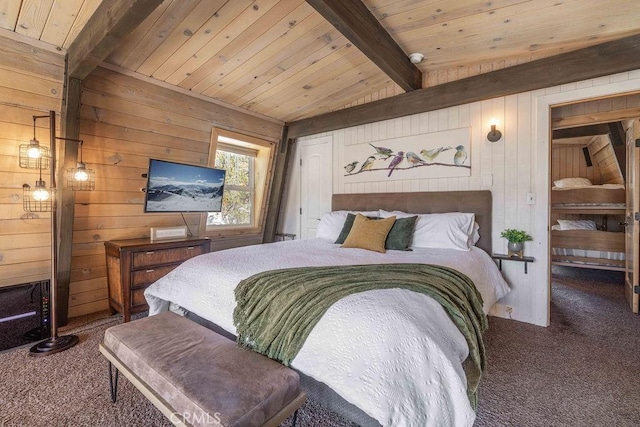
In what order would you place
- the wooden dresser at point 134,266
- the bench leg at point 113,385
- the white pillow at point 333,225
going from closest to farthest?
1. the bench leg at point 113,385
2. the wooden dresser at point 134,266
3. the white pillow at point 333,225

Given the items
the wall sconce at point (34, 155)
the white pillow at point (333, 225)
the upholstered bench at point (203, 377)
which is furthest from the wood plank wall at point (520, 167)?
the wall sconce at point (34, 155)

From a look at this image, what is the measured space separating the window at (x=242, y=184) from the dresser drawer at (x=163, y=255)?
77 centimetres

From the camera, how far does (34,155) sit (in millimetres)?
2195

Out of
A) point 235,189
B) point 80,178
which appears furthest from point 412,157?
point 80,178

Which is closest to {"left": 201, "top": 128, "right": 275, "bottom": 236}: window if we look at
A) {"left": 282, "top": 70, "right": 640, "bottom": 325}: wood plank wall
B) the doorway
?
{"left": 282, "top": 70, "right": 640, "bottom": 325}: wood plank wall

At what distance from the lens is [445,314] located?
1296 mm

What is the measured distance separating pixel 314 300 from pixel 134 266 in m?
2.13

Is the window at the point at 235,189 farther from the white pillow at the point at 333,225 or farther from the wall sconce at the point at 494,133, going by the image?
the wall sconce at the point at 494,133

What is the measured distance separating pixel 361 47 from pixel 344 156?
1.77 metres

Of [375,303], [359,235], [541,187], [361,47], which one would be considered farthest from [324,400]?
[541,187]

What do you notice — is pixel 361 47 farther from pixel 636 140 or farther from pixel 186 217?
pixel 636 140

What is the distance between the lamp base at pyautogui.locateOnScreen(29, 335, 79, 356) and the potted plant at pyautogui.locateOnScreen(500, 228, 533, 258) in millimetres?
3830

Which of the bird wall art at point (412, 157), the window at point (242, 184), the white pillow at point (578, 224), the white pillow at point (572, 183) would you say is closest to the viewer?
the bird wall art at point (412, 157)

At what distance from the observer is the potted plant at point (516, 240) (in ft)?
8.71
